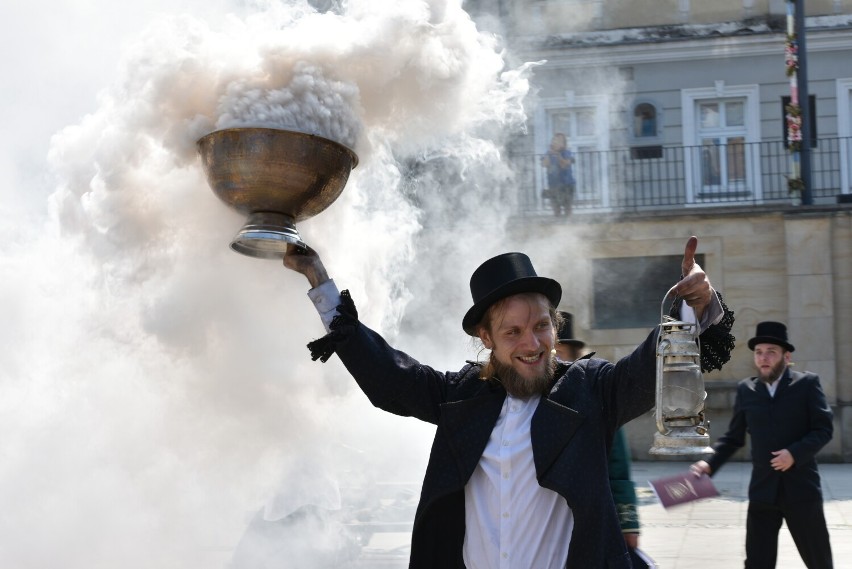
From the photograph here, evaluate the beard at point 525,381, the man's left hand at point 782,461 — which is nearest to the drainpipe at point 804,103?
the man's left hand at point 782,461

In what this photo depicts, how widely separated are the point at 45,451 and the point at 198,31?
2.97 m

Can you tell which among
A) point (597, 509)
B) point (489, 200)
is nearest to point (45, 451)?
point (597, 509)

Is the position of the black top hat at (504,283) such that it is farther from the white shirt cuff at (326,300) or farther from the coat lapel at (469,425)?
the white shirt cuff at (326,300)

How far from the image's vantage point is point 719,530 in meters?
8.93

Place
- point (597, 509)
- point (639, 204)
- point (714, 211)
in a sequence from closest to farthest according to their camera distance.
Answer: point (597, 509) < point (714, 211) < point (639, 204)

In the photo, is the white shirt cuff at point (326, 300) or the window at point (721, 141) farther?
the window at point (721, 141)

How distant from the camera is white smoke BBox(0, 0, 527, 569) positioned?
3771 millimetres

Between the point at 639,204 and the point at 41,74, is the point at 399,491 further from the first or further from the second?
the point at 639,204

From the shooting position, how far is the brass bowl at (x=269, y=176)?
10.7 ft

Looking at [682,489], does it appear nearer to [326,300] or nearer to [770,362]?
[326,300]

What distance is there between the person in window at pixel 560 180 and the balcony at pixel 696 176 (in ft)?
1.25

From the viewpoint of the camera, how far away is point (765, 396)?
6168 mm

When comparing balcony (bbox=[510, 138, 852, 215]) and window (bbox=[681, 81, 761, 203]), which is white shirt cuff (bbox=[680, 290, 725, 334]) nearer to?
balcony (bbox=[510, 138, 852, 215])

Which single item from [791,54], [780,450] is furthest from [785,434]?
[791,54]
